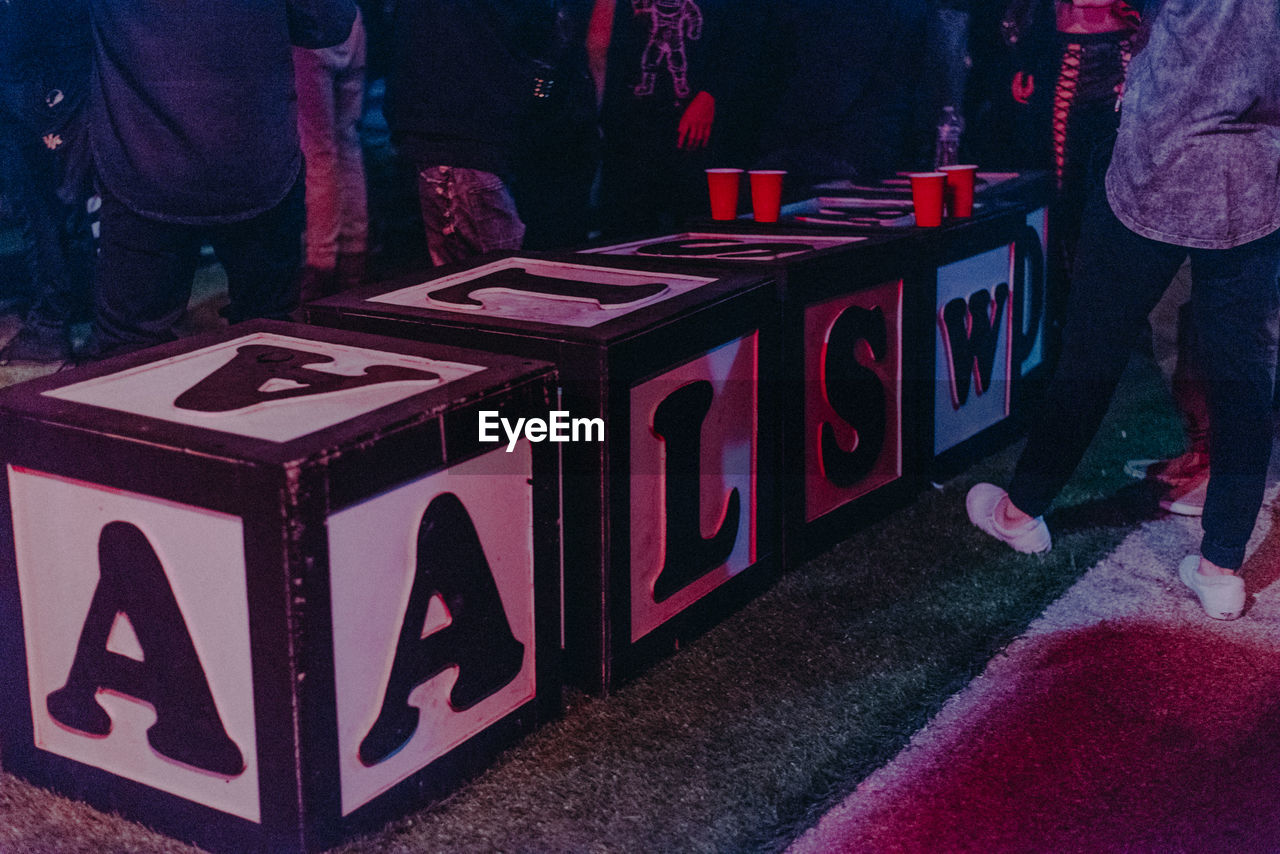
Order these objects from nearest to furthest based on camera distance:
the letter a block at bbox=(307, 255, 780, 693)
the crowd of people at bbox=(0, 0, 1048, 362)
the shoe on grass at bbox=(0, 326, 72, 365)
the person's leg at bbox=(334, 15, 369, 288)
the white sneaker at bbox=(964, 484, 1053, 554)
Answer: the letter a block at bbox=(307, 255, 780, 693)
the crowd of people at bbox=(0, 0, 1048, 362)
the white sneaker at bbox=(964, 484, 1053, 554)
the person's leg at bbox=(334, 15, 369, 288)
the shoe on grass at bbox=(0, 326, 72, 365)

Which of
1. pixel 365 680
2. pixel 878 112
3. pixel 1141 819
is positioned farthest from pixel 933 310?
pixel 365 680

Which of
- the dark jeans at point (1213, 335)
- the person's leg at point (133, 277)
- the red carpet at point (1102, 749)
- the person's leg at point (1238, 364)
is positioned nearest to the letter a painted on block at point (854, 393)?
the dark jeans at point (1213, 335)

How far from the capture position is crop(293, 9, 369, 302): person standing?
4.22 meters

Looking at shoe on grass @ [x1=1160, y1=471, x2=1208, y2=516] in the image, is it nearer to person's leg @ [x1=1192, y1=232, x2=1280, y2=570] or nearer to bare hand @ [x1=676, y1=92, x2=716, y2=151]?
person's leg @ [x1=1192, y1=232, x2=1280, y2=570]

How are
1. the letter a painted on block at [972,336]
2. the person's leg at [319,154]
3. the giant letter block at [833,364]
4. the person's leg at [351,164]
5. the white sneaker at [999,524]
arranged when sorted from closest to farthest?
the giant letter block at [833,364]
the white sneaker at [999,524]
the letter a painted on block at [972,336]
the person's leg at [319,154]
the person's leg at [351,164]

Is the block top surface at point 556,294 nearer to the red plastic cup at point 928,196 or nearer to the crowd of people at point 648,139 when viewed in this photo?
the crowd of people at point 648,139

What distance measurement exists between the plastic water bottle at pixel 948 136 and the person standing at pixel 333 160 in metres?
1.95

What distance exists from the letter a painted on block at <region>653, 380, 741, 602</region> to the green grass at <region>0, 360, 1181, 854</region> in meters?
0.17

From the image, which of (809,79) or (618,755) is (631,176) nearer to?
(809,79)

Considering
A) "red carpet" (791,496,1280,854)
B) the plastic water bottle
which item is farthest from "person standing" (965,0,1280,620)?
the plastic water bottle

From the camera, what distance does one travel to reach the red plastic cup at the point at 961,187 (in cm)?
332

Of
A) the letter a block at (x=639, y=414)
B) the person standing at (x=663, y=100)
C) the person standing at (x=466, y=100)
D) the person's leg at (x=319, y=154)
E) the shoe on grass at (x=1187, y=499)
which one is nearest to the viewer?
the letter a block at (x=639, y=414)

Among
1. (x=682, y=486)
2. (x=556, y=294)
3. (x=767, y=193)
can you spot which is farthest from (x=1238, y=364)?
(x=556, y=294)

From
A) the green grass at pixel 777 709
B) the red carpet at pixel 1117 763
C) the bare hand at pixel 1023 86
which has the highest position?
the bare hand at pixel 1023 86
